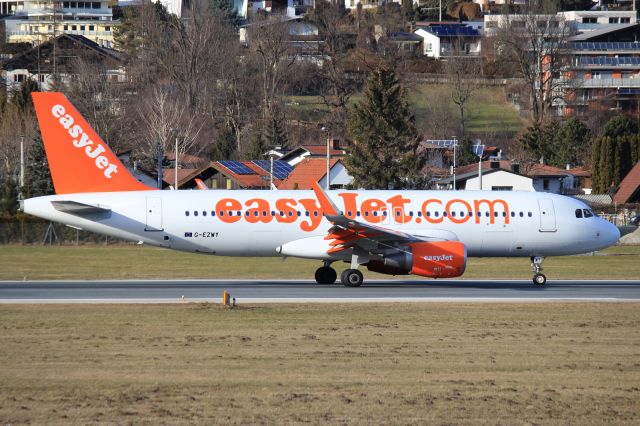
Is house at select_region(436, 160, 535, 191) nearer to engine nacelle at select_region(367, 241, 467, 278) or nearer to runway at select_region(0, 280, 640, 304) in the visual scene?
runway at select_region(0, 280, 640, 304)

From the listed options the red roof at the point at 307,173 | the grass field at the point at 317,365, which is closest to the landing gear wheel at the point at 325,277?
the grass field at the point at 317,365

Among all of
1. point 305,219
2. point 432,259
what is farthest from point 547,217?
point 305,219

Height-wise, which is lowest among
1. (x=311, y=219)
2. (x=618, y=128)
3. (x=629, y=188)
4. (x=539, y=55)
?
(x=311, y=219)

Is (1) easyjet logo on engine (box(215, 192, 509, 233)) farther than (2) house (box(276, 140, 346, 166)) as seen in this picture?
No

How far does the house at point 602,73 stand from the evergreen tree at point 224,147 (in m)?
36.3

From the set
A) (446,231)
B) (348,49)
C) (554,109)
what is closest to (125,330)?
(446,231)

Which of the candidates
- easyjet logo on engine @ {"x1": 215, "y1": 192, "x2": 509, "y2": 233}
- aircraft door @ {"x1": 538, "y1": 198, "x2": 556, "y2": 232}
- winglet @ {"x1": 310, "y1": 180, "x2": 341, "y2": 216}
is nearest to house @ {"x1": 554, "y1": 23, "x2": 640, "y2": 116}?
aircraft door @ {"x1": 538, "y1": 198, "x2": 556, "y2": 232}

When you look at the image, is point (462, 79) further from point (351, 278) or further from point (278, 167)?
point (351, 278)

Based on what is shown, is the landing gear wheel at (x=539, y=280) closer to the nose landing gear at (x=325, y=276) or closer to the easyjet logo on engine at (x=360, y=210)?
the easyjet logo on engine at (x=360, y=210)

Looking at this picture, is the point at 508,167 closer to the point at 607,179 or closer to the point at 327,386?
the point at 607,179

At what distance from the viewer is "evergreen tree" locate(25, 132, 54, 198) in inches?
2849

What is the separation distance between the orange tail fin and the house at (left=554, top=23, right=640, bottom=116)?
91828 millimetres

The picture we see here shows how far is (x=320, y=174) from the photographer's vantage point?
270 feet

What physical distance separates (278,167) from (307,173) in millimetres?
6557
